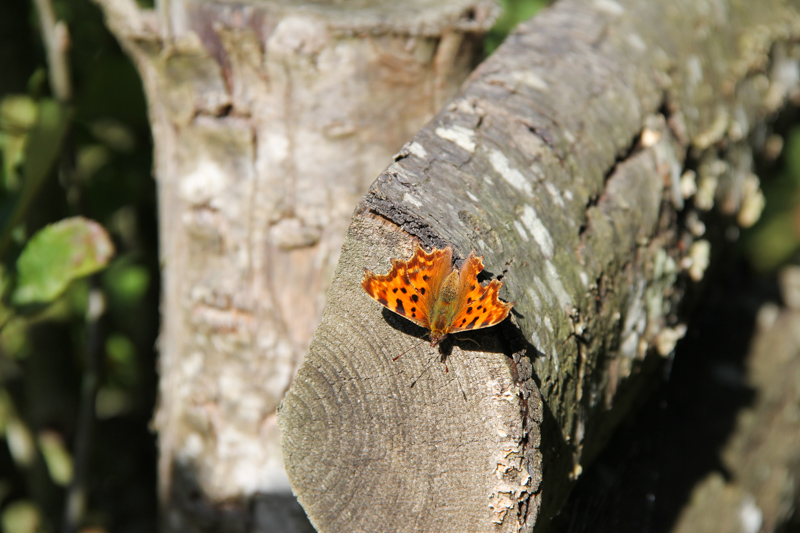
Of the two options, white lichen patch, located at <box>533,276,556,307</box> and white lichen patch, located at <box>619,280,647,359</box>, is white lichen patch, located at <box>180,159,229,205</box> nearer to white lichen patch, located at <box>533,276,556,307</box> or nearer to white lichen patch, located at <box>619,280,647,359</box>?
white lichen patch, located at <box>533,276,556,307</box>

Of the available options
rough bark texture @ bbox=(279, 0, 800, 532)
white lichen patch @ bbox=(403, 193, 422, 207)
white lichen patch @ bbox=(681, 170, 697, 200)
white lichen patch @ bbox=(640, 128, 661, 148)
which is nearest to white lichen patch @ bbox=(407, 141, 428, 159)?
rough bark texture @ bbox=(279, 0, 800, 532)

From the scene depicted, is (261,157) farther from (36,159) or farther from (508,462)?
(508,462)

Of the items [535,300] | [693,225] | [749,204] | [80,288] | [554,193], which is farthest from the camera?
[80,288]

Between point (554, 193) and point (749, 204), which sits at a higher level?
point (554, 193)

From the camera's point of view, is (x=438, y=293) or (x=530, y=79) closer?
(x=438, y=293)

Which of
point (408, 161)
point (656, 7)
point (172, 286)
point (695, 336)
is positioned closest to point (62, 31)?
point (172, 286)

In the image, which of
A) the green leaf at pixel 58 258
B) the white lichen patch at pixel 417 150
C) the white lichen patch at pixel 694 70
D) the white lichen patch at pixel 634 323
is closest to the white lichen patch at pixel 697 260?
the white lichen patch at pixel 634 323

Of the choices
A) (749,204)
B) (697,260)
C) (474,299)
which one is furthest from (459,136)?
(749,204)
